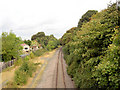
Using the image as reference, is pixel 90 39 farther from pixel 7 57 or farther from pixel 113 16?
pixel 7 57

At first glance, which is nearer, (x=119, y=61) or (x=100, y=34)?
(x=119, y=61)

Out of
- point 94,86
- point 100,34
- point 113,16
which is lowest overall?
point 94,86

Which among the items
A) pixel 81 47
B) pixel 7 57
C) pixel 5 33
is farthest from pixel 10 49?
pixel 81 47

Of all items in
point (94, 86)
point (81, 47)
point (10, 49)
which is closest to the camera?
point (94, 86)

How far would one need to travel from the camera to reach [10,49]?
62.8 feet

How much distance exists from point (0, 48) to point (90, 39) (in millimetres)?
15845

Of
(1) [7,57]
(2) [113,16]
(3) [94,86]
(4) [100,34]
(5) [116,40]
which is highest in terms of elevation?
(2) [113,16]

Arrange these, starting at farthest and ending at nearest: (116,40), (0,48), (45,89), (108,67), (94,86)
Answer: (0,48)
(45,89)
(94,86)
(116,40)
(108,67)

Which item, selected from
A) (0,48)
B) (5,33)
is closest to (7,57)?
(0,48)

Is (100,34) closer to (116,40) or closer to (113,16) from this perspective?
(113,16)

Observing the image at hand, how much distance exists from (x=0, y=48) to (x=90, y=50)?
51.6 ft

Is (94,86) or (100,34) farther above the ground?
(100,34)

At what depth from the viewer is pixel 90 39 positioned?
6.07 metres

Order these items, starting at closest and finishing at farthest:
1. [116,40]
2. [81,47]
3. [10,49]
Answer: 1. [116,40]
2. [81,47]
3. [10,49]
